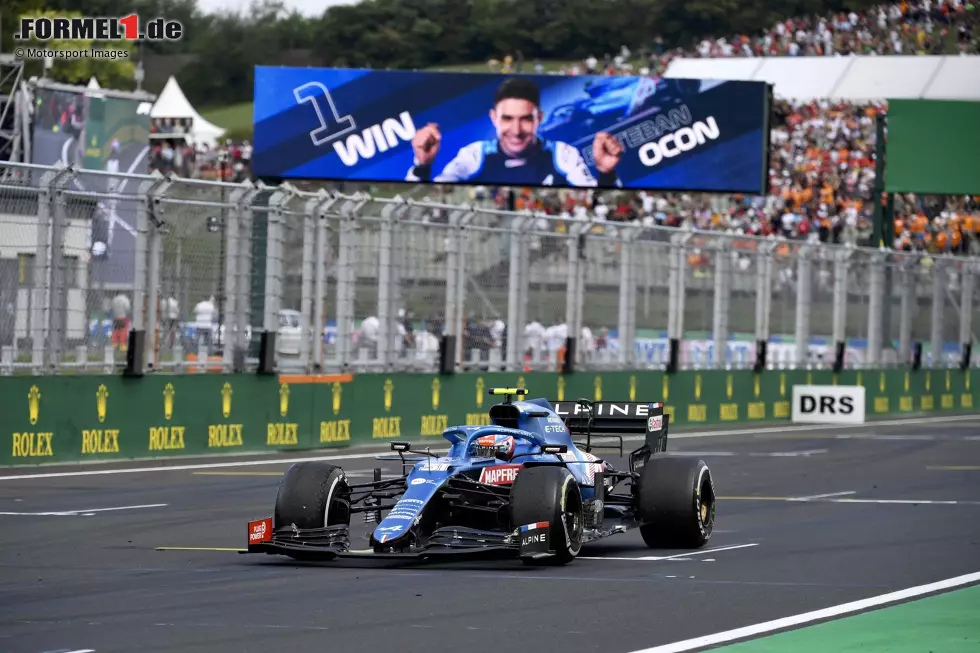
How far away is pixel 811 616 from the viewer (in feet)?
32.4

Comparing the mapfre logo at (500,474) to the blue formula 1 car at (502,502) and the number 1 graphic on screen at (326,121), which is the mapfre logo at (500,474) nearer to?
the blue formula 1 car at (502,502)

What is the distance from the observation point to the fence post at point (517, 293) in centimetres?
2873

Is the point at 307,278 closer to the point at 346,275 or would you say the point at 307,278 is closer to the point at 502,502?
the point at 346,275

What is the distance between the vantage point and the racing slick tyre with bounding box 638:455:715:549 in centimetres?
Answer: 1315

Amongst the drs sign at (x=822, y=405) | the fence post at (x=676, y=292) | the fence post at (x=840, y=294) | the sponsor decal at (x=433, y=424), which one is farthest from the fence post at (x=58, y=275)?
the fence post at (x=840, y=294)

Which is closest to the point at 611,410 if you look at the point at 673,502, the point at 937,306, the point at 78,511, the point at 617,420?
the point at 617,420

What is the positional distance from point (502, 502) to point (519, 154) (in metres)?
24.3

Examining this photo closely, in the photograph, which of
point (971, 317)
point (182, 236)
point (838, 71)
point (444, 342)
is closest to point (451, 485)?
point (182, 236)

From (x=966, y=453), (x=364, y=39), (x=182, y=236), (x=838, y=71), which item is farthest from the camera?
(x=364, y=39)

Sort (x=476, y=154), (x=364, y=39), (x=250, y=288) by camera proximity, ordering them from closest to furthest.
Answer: (x=250, y=288)
(x=476, y=154)
(x=364, y=39)

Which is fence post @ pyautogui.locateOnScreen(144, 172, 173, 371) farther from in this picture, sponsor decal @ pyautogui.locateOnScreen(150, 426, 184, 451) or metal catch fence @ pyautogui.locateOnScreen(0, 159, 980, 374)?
sponsor decal @ pyautogui.locateOnScreen(150, 426, 184, 451)

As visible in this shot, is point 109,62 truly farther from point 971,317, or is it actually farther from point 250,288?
point 250,288

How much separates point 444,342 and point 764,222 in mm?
31072

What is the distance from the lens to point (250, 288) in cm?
2411
